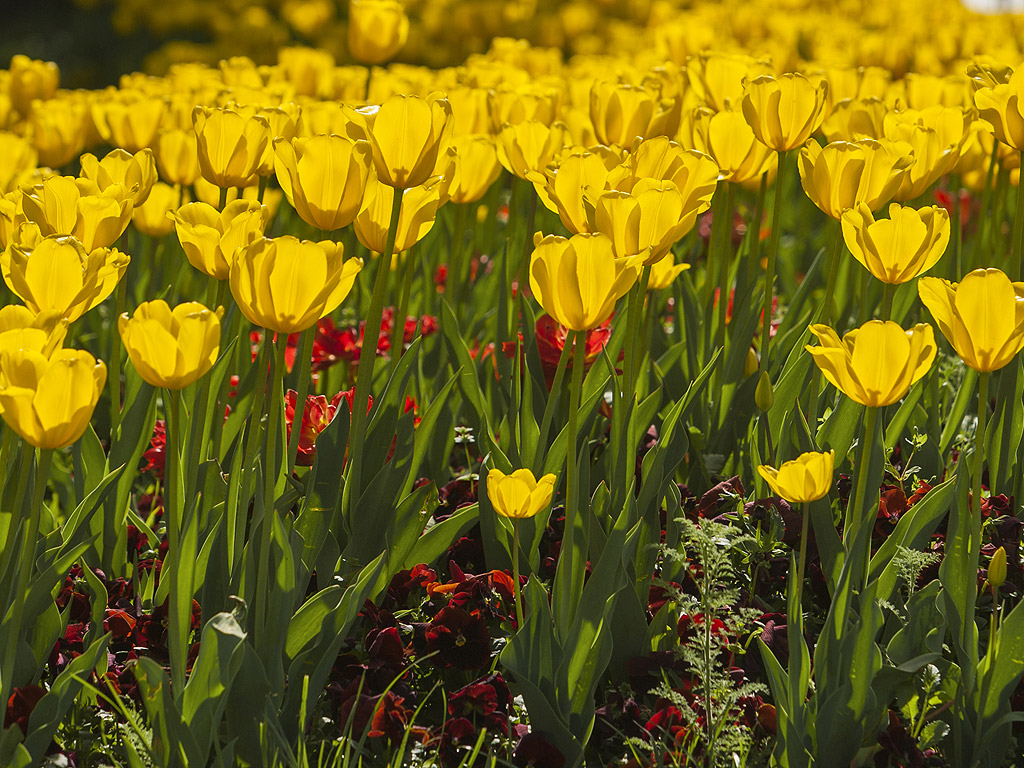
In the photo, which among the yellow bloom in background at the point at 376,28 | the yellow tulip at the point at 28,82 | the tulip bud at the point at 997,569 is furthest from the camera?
the yellow tulip at the point at 28,82

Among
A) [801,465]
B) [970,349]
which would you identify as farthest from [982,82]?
[801,465]

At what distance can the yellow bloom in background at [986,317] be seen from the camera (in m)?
1.51

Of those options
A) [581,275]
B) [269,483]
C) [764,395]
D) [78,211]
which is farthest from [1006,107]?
[78,211]

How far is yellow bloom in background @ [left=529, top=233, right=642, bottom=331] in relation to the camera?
4.99 ft

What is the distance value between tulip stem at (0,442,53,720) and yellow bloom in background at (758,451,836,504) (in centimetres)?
97

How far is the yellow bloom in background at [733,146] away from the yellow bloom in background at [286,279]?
0.97m

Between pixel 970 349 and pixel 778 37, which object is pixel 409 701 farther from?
pixel 778 37

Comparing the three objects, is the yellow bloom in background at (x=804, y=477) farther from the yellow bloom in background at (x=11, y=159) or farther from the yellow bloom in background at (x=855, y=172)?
the yellow bloom in background at (x=11, y=159)

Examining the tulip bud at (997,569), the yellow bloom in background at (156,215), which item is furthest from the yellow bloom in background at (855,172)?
the yellow bloom in background at (156,215)

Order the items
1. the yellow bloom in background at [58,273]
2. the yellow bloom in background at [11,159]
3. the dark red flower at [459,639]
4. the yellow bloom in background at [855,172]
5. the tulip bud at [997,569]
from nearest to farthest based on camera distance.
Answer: the yellow bloom in background at [58,273] → the tulip bud at [997,569] → the dark red flower at [459,639] → the yellow bloom in background at [855,172] → the yellow bloom in background at [11,159]

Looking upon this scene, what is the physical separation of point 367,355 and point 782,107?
0.92 meters

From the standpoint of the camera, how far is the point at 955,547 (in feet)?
5.70

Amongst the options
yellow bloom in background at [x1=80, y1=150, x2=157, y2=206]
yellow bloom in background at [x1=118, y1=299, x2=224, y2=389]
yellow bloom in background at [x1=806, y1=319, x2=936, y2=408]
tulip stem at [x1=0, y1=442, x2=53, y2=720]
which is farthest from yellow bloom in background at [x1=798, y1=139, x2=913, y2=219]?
tulip stem at [x1=0, y1=442, x2=53, y2=720]

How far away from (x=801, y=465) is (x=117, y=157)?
54.6 inches
